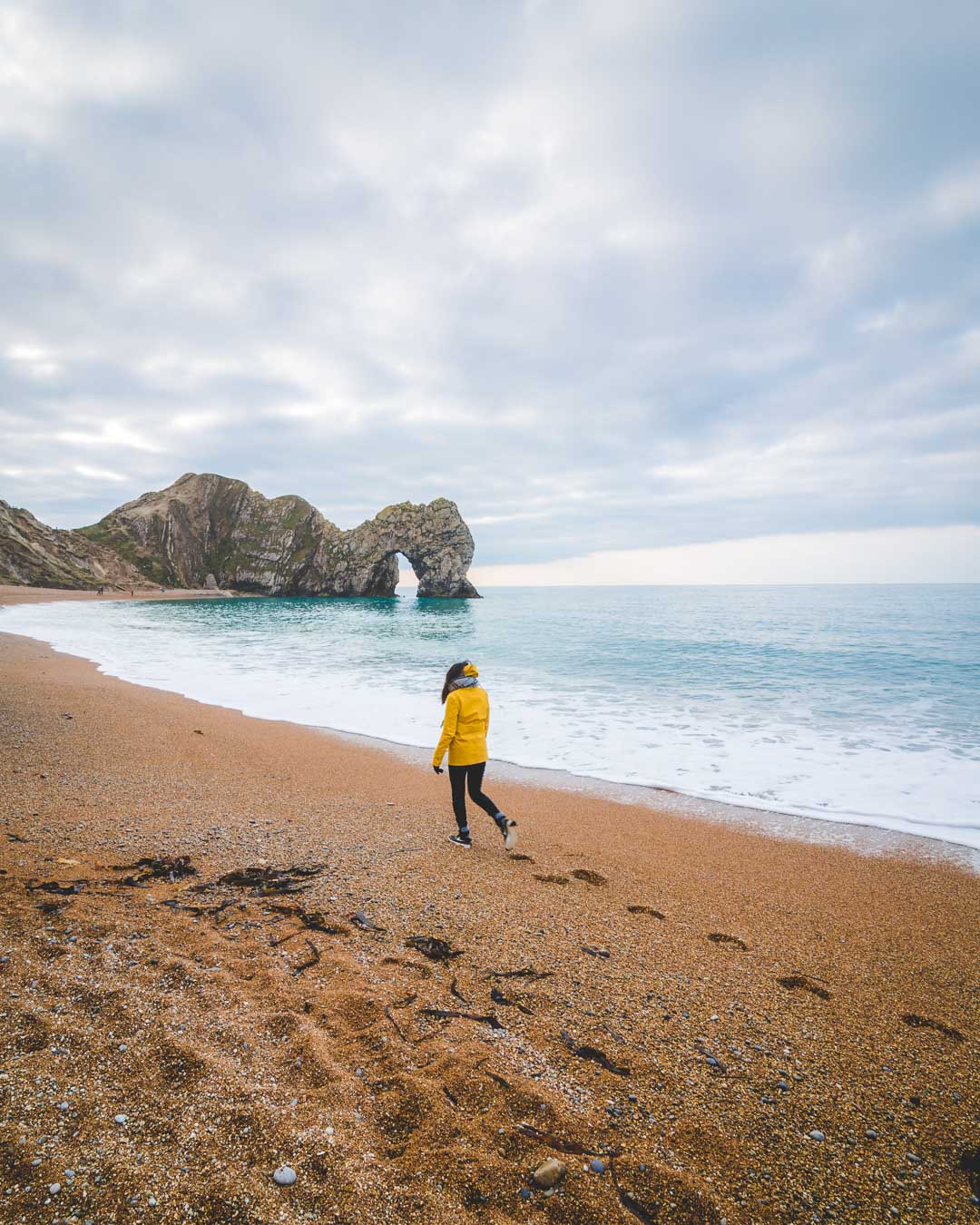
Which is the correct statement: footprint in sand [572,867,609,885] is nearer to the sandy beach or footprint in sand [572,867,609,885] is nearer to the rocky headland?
the sandy beach

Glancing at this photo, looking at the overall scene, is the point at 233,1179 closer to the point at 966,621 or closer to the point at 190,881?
the point at 190,881

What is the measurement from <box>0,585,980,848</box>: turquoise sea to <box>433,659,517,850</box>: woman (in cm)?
394

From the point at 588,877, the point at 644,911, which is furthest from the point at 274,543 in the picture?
the point at 644,911

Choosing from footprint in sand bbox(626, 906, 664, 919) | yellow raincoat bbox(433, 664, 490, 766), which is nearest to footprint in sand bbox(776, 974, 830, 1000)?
footprint in sand bbox(626, 906, 664, 919)

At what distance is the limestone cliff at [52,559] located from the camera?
266ft

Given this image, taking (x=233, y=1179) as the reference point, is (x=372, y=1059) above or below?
below

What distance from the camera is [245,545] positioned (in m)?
127

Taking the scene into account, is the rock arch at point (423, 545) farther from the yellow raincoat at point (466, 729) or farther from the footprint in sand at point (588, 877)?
the footprint in sand at point (588, 877)

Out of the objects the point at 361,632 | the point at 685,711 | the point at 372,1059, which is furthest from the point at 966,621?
the point at 372,1059

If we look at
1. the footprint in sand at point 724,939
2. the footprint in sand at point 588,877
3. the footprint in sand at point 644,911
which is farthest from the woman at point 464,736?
the footprint in sand at point 724,939

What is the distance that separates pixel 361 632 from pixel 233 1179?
1559 inches

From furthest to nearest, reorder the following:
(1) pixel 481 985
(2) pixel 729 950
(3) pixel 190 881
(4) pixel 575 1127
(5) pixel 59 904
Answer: (3) pixel 190 881, (2) pixel 729 950, (5) pixel 59 904, (1) pixel 481 985, (4) pixel 575 1127

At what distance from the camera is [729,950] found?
4.41 metres

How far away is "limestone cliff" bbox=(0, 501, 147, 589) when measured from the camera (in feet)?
266
